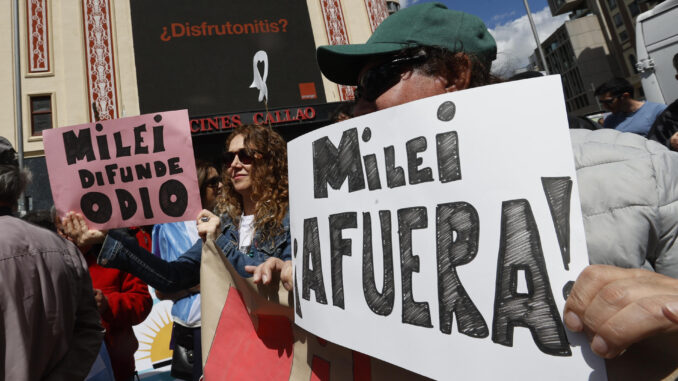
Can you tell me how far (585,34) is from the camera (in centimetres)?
4616

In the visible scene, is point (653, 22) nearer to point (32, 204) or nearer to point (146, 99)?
point (146, 99)

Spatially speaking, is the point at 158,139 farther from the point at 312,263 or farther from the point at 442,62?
the point at 442,62

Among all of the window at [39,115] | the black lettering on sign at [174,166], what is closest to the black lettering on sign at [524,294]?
the black lettering on sign at [174,166]

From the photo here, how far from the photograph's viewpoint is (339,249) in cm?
96

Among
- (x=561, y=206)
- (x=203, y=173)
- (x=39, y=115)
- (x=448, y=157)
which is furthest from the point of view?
(x=39, y=115)

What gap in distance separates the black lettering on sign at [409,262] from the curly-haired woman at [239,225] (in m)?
0.98

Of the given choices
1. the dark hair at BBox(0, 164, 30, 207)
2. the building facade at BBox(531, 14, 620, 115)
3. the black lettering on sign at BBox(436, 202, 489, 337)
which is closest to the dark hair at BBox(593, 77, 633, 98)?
the black lettering on sign at BBox(436, 202, 489, 337)

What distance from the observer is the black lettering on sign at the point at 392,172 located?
2.70 ft

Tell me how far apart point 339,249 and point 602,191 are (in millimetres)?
536

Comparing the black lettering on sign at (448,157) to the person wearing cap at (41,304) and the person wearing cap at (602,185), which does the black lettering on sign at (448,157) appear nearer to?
the person wearing cap at (602,185)

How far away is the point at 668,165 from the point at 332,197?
0.65 metres

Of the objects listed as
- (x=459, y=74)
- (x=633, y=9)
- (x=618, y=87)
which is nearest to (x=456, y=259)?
(x=459, y=74)

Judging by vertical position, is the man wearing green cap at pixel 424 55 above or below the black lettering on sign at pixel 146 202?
above

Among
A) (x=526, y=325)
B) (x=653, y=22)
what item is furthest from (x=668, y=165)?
(x=653, y=22)
